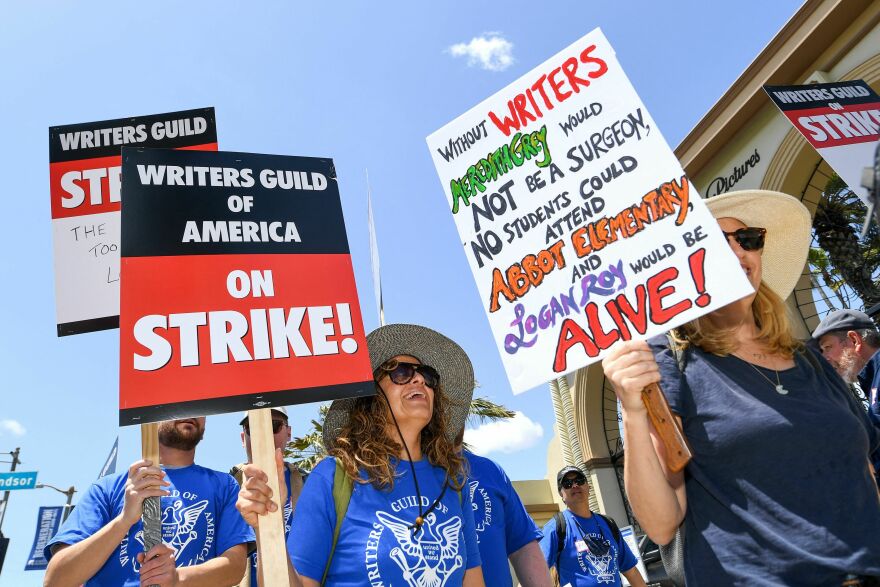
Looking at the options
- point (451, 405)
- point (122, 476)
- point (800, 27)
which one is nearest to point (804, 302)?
point (800, 27)

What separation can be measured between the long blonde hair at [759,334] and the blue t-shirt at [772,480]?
55mm

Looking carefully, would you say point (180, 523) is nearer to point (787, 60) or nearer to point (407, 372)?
point (407, 372)

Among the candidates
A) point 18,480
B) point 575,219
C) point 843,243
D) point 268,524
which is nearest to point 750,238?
point 575,219

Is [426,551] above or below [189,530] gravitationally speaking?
below

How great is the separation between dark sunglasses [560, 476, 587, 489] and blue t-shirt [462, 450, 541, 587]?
7.73 ft

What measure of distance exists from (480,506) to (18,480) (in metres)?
22.2

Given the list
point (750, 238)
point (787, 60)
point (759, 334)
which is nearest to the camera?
point (759, 334)

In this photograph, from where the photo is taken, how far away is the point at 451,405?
3.33 m

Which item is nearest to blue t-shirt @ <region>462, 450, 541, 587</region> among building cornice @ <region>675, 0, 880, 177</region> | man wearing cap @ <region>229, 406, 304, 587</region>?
man wearing cap @ <region>229, 406, 304, 587</region>

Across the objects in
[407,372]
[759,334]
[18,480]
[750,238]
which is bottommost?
[759,334]

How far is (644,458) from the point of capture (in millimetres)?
1646

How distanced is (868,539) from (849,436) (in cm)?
26

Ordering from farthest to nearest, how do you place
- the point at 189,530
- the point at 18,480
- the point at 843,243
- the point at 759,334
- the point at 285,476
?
the point at 18,480 → the point at 843,243 → the point at 285,476 → the point at 189,530 → the point at 759,334

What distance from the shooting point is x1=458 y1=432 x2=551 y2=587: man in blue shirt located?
3.19 meters
